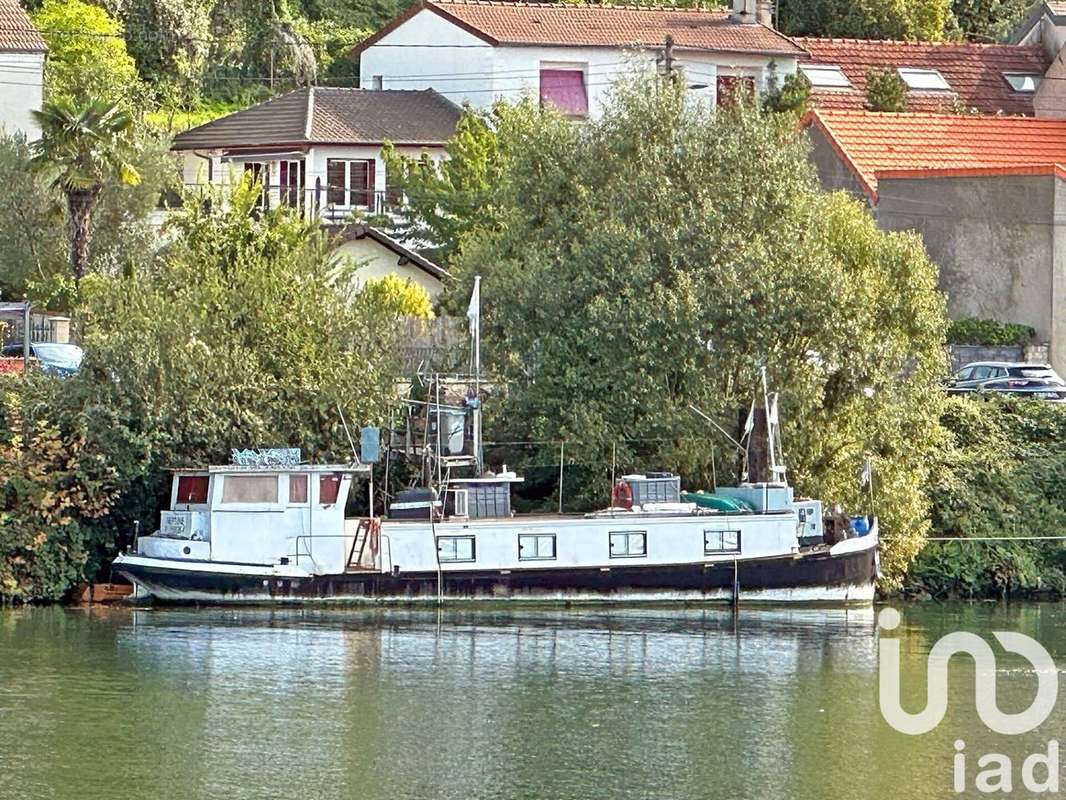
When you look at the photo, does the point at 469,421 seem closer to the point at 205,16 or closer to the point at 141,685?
the point at 141,685

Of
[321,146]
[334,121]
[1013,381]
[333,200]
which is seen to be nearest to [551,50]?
[334,121]

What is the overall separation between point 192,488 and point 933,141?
28770mm

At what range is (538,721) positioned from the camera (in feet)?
111

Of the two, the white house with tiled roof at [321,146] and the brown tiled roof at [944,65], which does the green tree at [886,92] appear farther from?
the white house with tiled roof at [321,146]

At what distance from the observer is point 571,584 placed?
146 feet

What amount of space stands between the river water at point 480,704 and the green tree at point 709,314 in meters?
3.71

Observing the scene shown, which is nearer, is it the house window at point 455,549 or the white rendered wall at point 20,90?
the house window at point 455,549

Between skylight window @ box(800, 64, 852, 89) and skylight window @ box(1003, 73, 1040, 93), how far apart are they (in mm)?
5961

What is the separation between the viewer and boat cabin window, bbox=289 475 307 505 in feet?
143

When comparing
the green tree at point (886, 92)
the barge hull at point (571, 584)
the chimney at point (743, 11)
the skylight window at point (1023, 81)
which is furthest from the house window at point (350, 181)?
the barge hull at point (571, 584)

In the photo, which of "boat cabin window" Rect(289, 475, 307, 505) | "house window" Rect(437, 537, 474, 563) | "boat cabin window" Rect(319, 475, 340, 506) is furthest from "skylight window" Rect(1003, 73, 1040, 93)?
"boat cabin window" Rect(289, 475, 307, 505)

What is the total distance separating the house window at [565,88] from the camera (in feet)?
239

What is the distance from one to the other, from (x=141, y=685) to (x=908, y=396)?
60.6ft

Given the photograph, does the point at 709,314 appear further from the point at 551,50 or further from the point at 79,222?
the point at 551,50
